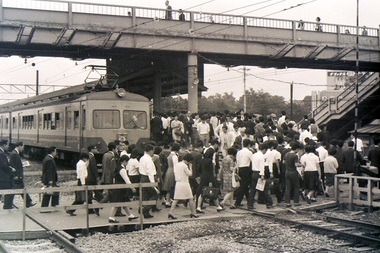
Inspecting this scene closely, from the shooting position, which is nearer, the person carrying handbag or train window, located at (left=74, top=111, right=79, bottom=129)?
the person carrying handbag

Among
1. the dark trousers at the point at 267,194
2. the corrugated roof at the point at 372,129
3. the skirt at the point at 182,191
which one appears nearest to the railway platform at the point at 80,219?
the dark trousers at the point at 267,194

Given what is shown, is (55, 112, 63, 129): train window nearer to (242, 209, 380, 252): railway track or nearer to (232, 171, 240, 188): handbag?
(232, 171, 240, 188): handbag

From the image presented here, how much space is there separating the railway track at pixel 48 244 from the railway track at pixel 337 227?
5217 mm

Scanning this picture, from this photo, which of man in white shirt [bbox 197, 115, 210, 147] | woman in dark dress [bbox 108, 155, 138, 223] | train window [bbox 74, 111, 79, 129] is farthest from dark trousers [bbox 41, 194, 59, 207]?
train window [bbox 74, 111, 79, 129]

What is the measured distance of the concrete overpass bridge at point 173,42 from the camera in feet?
77.8

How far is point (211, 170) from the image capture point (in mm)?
12906

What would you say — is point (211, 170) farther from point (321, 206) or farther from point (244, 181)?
point (321, 206)

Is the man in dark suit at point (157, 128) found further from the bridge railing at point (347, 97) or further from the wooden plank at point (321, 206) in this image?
the bridge railing at point (347, 97)

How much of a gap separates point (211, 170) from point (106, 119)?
851 cm

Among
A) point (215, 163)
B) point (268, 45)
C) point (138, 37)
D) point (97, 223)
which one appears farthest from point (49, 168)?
point (268, 45)

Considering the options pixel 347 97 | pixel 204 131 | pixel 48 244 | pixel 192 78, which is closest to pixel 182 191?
pixel 48 244

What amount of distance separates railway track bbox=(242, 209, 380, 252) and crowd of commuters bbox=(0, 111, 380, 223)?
105 centimetres

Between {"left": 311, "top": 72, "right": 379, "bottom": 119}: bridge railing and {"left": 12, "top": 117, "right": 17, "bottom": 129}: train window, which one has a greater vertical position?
{"left": 311, "top": 72, "right": 379, "bottom": 119}: bridge railing

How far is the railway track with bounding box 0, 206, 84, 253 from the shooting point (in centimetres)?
941
